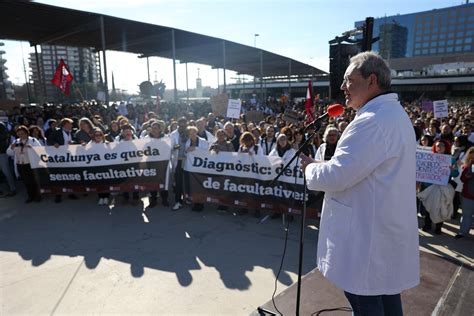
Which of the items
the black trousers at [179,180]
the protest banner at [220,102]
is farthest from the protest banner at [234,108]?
the black trousers at [179,180]

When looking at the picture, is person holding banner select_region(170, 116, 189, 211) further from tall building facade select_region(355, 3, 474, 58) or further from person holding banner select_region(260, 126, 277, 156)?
tall building facade select_region(355, 3, 474, 58)

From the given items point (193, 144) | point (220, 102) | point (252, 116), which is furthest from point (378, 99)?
point (252, 116)

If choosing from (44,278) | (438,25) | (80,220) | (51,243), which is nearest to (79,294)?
(44,278)

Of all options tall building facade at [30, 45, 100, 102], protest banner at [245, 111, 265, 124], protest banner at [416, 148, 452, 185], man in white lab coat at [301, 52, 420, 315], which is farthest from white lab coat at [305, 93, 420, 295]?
tall building facade at [30, 45, 100, 102]

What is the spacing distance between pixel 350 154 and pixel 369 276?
2.18 ft

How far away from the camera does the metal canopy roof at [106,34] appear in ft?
50.1

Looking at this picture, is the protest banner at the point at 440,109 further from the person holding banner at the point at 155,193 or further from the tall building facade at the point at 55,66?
the tall building facade at the point at 55,66

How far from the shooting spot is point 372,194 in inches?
64.8

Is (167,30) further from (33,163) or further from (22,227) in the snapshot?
(22,227)

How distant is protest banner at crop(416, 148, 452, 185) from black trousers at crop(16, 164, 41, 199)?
8017 millimetres

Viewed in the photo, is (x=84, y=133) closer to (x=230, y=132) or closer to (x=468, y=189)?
(x=230, y=132)

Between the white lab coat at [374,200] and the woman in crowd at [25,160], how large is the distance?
742cm

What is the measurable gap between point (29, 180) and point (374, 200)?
7.80 m

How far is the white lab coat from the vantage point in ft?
5.22
